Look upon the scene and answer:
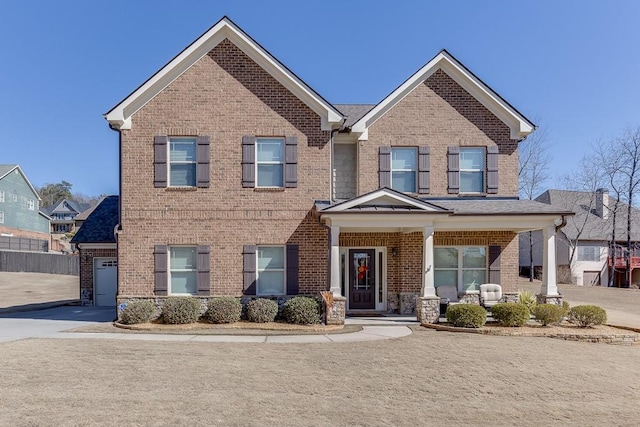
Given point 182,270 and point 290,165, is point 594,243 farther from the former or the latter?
point 182,270

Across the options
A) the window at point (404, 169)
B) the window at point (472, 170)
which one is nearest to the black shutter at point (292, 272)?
the window at point (404, 169)

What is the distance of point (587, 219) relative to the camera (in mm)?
36344

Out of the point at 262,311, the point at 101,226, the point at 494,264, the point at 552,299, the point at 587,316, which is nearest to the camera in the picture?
the point at 587,316

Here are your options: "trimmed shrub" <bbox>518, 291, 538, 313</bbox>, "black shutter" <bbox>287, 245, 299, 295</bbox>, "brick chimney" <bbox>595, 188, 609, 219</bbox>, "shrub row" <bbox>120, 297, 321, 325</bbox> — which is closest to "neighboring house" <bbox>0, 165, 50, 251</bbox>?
"shrub row" <bbox>120, 297, 321, 325</bbox>

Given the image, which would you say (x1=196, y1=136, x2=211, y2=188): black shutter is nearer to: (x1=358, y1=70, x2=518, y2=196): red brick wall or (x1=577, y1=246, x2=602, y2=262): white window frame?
(x1=358, y1=70, x2=518, y2=196): red brick wall

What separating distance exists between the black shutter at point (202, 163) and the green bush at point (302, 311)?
4.98 metres

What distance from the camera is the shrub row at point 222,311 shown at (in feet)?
40.5

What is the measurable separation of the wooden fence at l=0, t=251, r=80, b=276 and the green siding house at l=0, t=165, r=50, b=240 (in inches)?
427

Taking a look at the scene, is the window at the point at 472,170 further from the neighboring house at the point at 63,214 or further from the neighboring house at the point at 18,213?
the neighboring house at the point at 63,214

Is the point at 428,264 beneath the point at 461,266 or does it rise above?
above

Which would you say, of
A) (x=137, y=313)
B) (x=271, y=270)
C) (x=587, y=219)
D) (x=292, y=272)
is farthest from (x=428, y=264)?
(x=587, y=219)

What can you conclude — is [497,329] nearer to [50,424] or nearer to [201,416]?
[201,416]

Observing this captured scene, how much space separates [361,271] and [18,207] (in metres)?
52.3

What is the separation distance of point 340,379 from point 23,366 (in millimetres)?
6121
